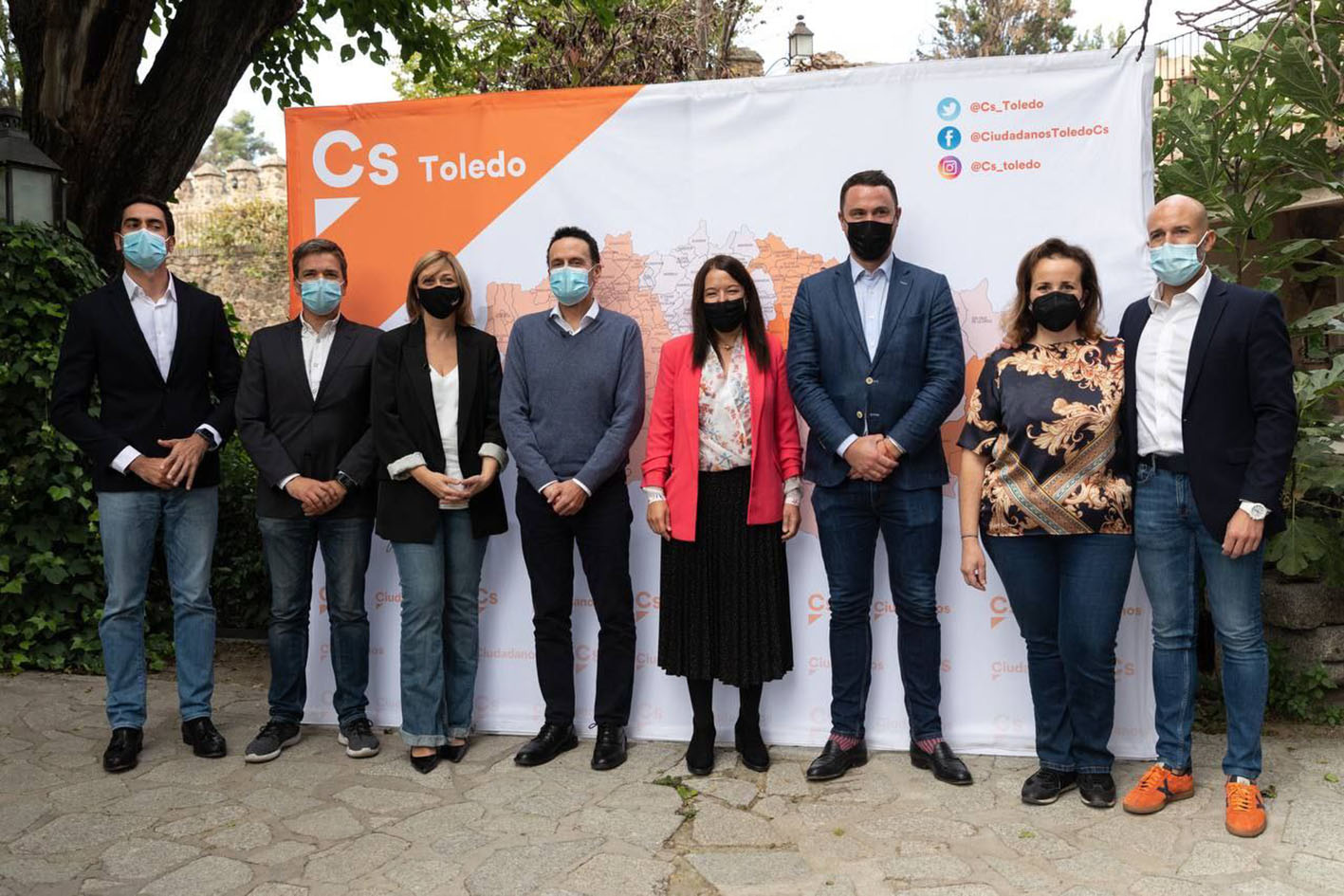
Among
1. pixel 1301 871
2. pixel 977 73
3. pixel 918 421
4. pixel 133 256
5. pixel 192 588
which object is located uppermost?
pixel 977 73

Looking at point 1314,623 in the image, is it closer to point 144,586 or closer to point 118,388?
point 144,586

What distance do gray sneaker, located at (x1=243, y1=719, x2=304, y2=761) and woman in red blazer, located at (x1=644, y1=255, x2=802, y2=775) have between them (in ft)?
5.04

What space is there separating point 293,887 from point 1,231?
12.0ft

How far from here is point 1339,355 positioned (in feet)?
13.6

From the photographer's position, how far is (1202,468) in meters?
3.38

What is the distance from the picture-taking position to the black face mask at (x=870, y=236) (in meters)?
3.88

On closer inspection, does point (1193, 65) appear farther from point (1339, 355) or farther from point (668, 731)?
point (668, 731)

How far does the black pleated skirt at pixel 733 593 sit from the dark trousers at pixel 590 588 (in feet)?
0.87

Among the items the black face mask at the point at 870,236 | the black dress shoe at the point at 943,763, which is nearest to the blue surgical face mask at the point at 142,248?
the black face mask at the point at 870,236

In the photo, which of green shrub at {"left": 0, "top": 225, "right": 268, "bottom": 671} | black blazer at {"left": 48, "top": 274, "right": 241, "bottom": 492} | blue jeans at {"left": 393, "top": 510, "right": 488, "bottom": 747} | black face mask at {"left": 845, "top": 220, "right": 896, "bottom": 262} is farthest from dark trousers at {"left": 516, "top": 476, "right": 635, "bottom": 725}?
green shrub at {"left": 0, "top": 225, "right": 268, "bottom": 671}

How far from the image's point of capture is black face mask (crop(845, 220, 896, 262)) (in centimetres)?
388

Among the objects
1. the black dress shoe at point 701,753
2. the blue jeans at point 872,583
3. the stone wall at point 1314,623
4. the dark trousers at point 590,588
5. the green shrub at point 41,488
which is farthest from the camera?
the green shrub at point 41,488

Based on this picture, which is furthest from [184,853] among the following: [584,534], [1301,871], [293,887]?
[1301,871]

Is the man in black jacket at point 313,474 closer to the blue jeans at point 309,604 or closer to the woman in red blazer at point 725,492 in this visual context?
the blue jeans at point 309,604
